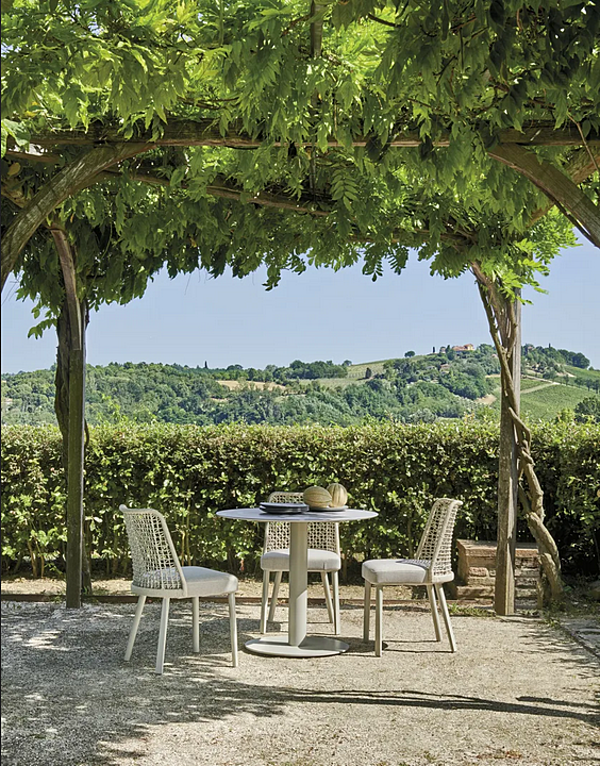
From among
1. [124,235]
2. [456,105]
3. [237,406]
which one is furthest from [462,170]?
[237,406]

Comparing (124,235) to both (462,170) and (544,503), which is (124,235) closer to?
(462,170)

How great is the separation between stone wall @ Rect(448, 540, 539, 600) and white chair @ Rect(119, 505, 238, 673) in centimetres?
247

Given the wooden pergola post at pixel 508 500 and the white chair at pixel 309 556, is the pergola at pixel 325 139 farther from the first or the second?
the white chair at pixel 309 556

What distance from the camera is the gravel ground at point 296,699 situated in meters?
3.58

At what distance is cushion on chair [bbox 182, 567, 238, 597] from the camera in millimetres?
4910

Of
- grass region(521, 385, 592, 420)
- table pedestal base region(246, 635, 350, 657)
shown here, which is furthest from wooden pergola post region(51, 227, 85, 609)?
grass region(521, 385, 592, 420)

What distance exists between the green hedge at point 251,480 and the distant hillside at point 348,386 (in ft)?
13.7

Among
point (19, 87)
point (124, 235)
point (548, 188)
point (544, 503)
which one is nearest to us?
point (19, 87)

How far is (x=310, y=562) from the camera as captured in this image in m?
5.75

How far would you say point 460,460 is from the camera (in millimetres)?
7465

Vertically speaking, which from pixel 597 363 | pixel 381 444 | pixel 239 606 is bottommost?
pixel 239 606

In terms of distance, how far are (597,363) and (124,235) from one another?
913 centimetres

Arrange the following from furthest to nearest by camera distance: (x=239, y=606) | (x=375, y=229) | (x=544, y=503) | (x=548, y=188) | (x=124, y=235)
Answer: (x=544, y=503), (x=239, y=606), (x=375, y=229), (x=124, y=235), (x=548, y=188)

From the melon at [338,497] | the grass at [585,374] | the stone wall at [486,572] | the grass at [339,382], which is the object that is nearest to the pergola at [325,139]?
the stone wall at [486,572]
